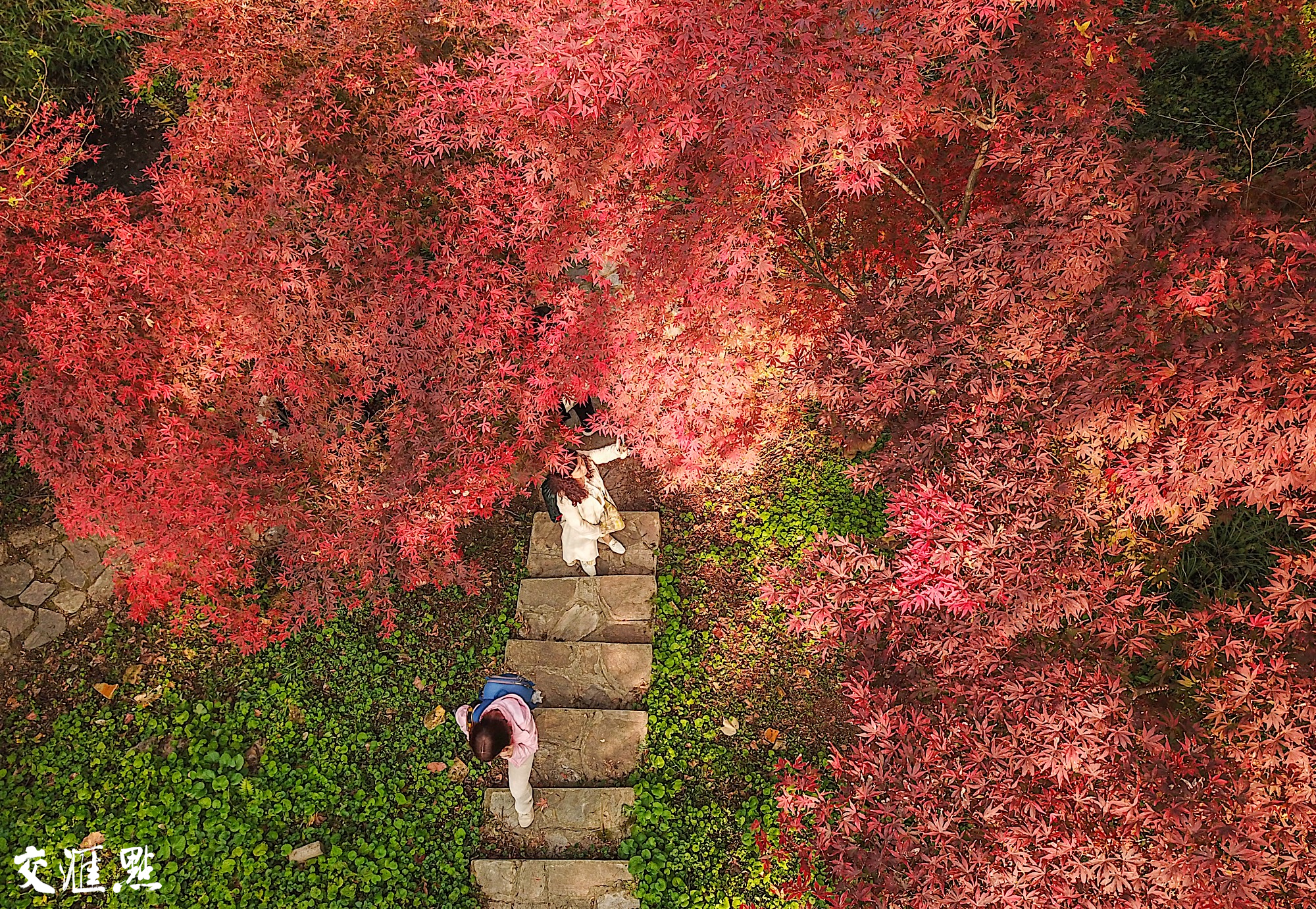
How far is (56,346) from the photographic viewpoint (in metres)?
4.53

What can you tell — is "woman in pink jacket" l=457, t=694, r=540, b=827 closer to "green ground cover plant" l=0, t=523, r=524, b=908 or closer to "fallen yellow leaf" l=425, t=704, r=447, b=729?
"fallen yellow leaf" l=425, t=704, r=447, b=729

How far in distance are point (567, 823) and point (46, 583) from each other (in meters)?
4.76

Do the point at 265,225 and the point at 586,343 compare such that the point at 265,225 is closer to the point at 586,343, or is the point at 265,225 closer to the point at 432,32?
the point at 432,32

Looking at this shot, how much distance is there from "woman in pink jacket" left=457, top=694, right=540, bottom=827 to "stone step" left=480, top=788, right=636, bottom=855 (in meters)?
0.07

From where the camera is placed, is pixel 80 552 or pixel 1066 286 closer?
pixel 1066 286

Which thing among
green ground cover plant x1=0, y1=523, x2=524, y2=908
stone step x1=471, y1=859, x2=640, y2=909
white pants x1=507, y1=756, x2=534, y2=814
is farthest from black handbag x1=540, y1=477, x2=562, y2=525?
stone step x1=471, y1=859, x2=640, y2=909

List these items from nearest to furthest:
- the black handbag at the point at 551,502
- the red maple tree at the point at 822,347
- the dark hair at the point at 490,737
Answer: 1. the red maple tree at the point at 822,347
2. the dark hair at the point at 490,737
3. the black handbag at the point at 551,502

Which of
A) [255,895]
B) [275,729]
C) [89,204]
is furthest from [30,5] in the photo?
[255,895]

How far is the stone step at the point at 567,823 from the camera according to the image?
487cm

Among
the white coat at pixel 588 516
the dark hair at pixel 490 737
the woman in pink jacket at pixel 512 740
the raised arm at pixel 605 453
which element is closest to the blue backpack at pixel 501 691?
the woman in pink jacket at pixel 512 740

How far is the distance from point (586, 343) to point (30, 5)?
652cm

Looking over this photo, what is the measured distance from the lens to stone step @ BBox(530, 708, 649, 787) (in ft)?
16.6

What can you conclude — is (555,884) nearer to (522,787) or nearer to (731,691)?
(522,787)

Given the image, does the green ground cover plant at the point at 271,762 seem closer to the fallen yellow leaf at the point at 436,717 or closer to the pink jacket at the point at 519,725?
the fallen yellow leaf at the point at 436,717
